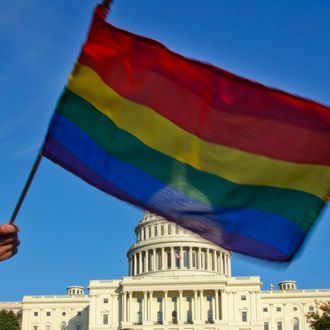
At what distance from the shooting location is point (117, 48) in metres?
9.16

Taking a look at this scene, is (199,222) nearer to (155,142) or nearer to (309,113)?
(155,142)

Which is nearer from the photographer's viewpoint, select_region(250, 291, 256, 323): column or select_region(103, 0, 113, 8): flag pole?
select_region(103, 0, 113, 8): flag pole

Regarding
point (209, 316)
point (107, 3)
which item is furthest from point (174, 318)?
point (107, 3)

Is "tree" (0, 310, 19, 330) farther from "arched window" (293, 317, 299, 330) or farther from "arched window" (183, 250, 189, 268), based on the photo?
"arched window" (293, 317, 299, 330)

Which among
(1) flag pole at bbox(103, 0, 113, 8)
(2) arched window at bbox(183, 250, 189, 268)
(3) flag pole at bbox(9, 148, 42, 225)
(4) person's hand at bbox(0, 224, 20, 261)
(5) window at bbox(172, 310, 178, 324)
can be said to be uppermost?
(2) arched window at bbox(183, 250, 189, 268)

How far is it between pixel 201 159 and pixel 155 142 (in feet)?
2.05

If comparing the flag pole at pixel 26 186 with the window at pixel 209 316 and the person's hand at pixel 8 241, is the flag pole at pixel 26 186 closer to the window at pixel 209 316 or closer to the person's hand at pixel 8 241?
the person's hand at pixel 8 241

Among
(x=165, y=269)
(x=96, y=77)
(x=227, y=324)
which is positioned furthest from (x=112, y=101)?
(x=165, y=269)

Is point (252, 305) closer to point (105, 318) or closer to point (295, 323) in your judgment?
point (295, 323)

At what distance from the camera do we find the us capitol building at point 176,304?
97562 millimetres

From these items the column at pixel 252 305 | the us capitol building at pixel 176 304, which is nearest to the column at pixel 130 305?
the us capitol building at pixel 176 304

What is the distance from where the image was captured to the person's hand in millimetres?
7438

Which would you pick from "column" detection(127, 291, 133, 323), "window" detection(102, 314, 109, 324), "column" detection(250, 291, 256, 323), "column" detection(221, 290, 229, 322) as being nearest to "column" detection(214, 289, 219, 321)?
"column" detection(221, 290, 229, 322)

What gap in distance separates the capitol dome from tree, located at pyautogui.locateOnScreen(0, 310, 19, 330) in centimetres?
1871
